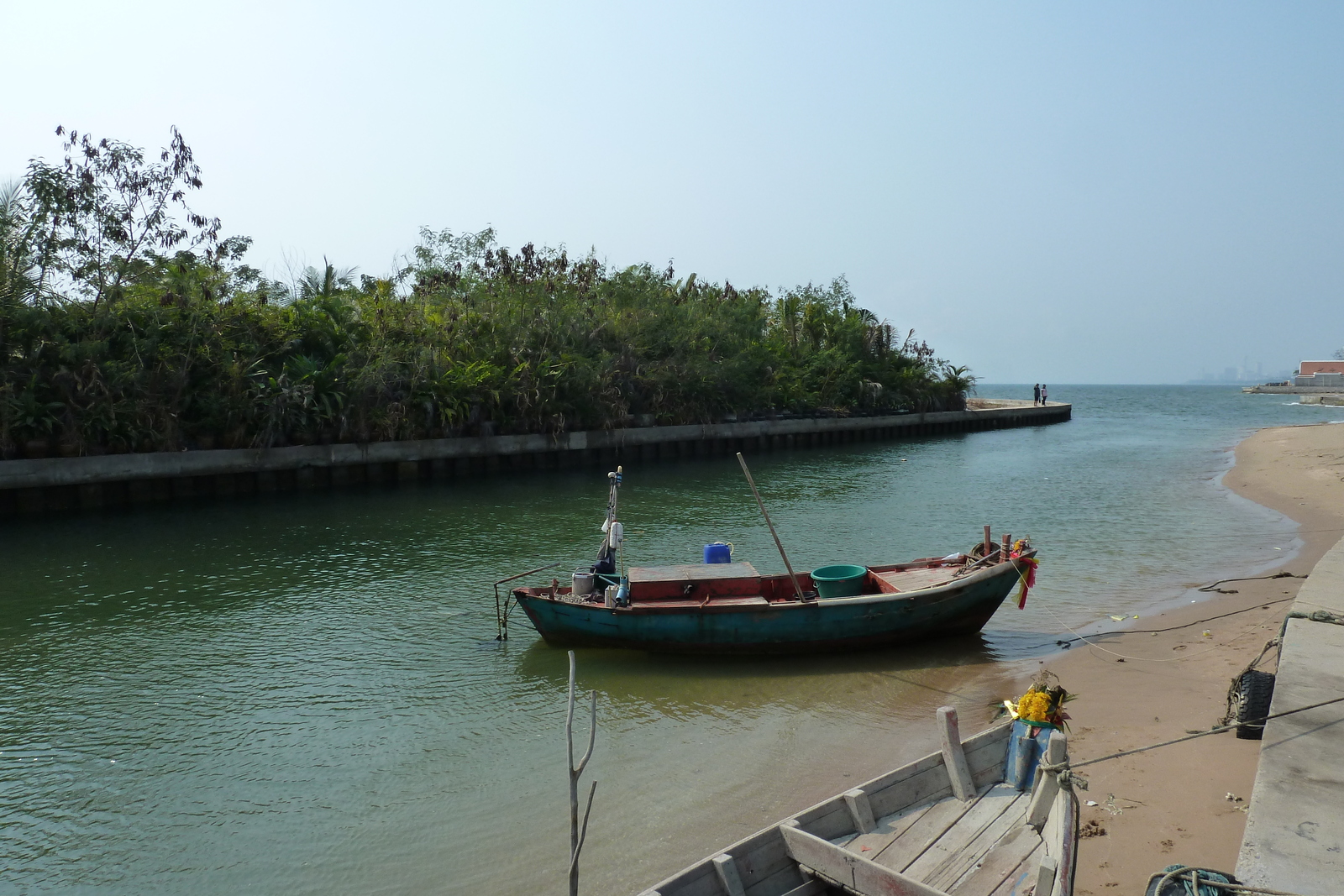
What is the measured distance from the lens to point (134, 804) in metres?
8.80

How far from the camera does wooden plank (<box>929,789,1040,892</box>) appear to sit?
573 centimetres

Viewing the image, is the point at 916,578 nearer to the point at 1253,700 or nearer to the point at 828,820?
the point at 1253,700

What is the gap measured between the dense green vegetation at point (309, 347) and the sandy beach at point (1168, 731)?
1031 inches

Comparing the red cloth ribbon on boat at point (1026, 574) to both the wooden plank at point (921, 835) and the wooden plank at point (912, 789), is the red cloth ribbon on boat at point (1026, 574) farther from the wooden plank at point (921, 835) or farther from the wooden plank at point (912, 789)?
the wooden plank at point (921, 835)

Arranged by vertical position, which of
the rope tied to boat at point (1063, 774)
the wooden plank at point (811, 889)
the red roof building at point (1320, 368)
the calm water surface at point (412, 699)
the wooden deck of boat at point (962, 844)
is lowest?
the calm water surface at point (412, 699)

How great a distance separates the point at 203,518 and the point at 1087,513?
24.9 m

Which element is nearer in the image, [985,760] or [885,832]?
[885,832]

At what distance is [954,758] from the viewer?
6582mm

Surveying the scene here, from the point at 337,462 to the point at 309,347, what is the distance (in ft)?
17.1

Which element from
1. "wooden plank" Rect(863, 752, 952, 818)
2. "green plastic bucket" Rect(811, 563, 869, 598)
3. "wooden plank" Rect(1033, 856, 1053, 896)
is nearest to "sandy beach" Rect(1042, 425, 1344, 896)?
"wooden plank" Rect(863, 752, 952, 818)

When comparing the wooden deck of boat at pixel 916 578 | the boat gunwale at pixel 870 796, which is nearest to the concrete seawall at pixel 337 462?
the wooden deck of boat at pixel 916 578

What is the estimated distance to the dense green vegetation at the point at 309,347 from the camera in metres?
27.2

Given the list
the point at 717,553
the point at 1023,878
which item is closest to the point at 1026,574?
the point at 717,553

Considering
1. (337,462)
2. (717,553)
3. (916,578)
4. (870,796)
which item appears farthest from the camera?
(337,462)
